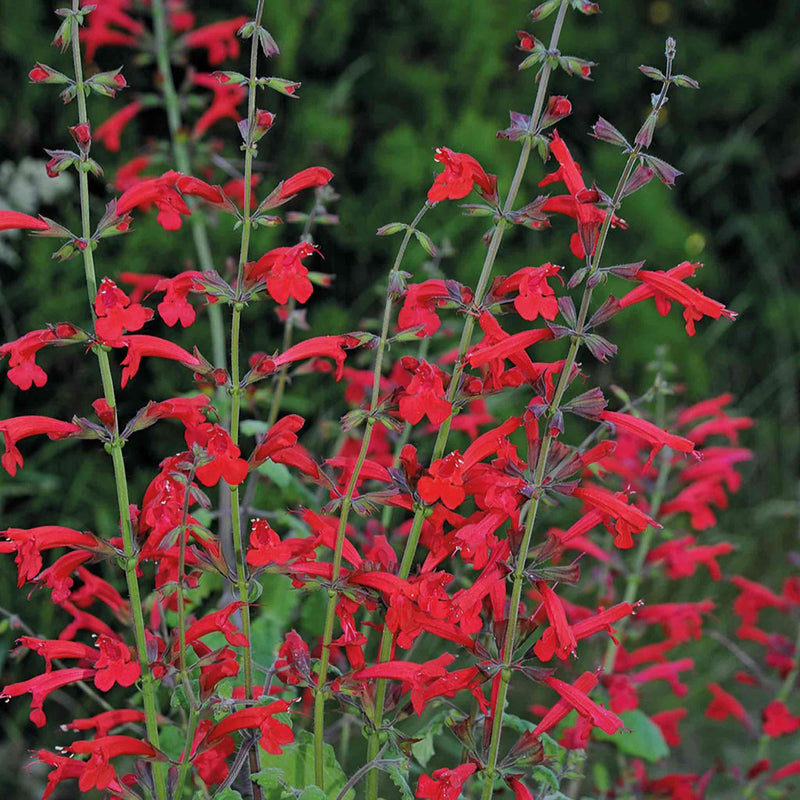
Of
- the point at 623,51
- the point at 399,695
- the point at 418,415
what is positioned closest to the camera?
the point at 418,415

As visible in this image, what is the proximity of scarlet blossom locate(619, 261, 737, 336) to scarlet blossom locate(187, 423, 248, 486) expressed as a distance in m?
0.67

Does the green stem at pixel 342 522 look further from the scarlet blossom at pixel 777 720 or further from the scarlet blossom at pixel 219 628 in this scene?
the scarlet blossom at pixel 777 720

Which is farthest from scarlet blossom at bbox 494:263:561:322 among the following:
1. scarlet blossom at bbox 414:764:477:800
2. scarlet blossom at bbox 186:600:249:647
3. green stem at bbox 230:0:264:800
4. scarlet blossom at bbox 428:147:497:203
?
scarlet blossom at bbox 414:764:477:800

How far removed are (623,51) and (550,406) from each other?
5596mm

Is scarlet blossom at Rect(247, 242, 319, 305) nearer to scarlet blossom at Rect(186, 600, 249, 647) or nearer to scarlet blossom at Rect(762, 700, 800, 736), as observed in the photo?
scarlet blossom at Rect(186, 600, 249, 647)

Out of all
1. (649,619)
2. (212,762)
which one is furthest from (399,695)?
(649,619)

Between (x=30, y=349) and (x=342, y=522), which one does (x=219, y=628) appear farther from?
(x=30, y=349)

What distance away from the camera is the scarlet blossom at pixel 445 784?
6.03ft

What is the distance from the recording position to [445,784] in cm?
187

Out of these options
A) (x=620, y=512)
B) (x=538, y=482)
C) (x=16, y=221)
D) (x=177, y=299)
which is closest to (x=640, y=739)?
(x=620, y=512)

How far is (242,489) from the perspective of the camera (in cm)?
368

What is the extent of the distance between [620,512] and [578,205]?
0.51m

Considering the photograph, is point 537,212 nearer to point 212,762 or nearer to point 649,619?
point 212,762

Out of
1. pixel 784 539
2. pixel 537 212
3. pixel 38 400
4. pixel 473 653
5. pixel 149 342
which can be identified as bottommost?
pixel 784 539
